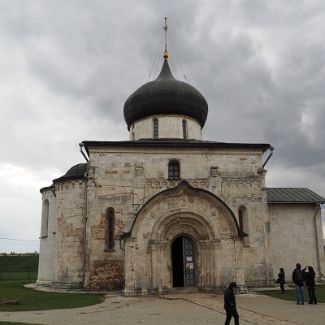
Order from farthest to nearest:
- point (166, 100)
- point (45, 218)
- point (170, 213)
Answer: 1. point (45, 218)
2. point (166, 100)
3. point (170, 213)

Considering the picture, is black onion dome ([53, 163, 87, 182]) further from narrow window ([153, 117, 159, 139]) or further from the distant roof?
the distant roof

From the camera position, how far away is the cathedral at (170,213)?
17281 millimetres

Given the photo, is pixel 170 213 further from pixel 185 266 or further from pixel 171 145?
pixel 171 145

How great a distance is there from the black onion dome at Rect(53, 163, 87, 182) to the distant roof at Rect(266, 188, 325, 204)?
1075 cm

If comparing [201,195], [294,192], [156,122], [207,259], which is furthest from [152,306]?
[294,192]

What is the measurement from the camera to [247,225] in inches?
789

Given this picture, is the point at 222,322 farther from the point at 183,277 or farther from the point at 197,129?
the point at 197,129

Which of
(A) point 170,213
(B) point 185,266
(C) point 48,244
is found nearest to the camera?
(A) point 170,213

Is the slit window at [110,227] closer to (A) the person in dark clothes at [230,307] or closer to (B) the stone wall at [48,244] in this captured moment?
(B) the stone wall at [48,244]

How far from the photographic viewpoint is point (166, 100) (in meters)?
22.8

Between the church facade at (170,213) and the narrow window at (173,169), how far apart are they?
0.18 feet

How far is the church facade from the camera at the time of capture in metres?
17.3

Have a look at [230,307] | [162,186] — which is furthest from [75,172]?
[230,307]

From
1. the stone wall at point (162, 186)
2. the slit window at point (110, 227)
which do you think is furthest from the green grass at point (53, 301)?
the slit window at point (110, 227)
